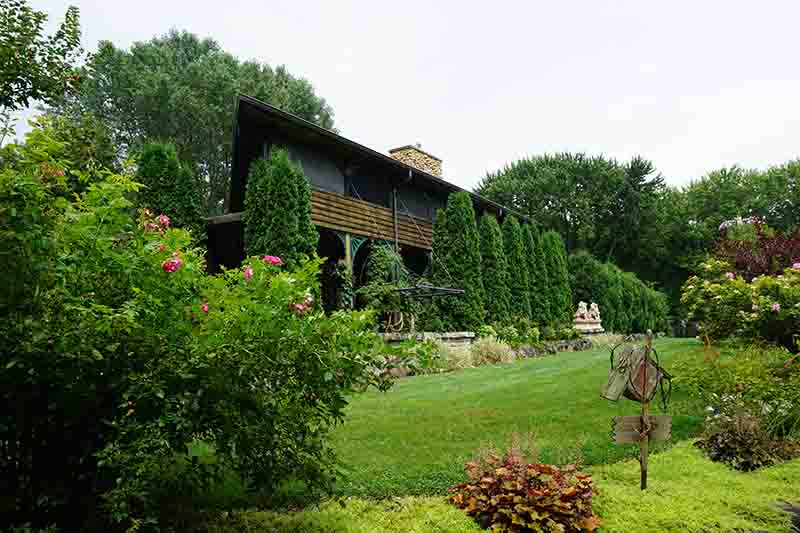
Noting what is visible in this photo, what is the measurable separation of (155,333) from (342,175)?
14.1m

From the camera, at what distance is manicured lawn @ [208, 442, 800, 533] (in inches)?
154

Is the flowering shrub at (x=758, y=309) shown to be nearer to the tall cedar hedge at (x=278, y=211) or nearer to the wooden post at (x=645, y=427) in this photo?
the wooden post at (x=645, y=427)

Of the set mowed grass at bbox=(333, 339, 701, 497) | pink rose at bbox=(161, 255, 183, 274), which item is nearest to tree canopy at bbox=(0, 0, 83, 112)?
pink rose at bbox=(161, 255, 183, 274)

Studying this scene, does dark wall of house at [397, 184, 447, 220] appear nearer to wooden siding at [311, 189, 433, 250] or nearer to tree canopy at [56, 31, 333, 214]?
wooden siding at [311, 189, 433, 250]

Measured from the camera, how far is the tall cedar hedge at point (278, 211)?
12.9 metres

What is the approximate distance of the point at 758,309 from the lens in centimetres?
966

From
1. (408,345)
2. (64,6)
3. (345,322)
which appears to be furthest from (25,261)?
(64,6)

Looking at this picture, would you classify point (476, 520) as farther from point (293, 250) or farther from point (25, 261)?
point (293, 250)

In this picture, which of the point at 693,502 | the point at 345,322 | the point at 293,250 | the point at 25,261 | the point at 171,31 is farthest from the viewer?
the point at 171,31

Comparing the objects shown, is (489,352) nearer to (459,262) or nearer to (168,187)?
(459,262)

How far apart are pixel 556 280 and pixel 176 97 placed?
777 inches

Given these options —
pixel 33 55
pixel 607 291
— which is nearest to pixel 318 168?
pixel 33 55

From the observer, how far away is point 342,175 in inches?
664

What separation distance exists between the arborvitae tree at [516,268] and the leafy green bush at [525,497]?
14.8 meters
